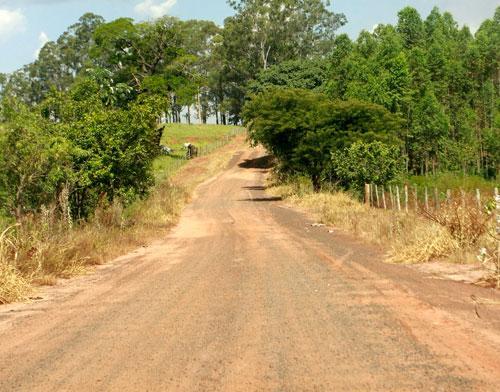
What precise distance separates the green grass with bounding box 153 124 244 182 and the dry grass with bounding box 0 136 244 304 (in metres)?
41.3

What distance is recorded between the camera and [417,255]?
539 inches

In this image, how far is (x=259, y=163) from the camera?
7056 cm

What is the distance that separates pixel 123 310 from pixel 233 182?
4826cm

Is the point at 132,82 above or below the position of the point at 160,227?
above

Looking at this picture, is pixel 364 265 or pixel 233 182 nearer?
pixel 364 265

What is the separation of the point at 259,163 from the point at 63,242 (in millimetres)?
56588

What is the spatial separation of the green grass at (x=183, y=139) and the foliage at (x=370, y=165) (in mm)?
35033

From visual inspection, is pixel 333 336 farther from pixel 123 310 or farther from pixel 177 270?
pixel 177 270

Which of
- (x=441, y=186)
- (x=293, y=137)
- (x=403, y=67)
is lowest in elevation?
(x=441, y=186)

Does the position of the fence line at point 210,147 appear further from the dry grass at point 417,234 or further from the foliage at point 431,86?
the dry grass at point 417,234

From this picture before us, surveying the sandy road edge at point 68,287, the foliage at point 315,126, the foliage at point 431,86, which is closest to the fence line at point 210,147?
the foliage at point 431,86

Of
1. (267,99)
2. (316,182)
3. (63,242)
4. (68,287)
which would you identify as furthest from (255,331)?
(267,99)

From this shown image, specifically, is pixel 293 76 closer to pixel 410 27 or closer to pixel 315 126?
pixel 410 27

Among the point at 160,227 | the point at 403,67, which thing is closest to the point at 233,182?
the point at 403,67
